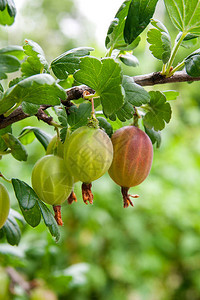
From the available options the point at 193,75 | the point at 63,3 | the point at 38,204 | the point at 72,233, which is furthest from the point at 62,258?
the point at 63,3

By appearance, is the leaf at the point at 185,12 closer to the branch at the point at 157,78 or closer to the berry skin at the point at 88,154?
the branch at the point at 157,78

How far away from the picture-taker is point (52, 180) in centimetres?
49

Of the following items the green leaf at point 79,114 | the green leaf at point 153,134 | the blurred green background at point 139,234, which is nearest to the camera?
the green leaf at point 79,114

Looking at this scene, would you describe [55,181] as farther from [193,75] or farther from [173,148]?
[173,148]

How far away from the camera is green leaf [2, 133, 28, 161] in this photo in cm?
56

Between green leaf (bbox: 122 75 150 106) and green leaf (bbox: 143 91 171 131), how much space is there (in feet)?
0.16

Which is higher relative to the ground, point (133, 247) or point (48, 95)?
point (48, 95)

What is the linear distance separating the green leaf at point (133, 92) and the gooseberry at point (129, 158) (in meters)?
0.06

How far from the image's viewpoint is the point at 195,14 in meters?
0.50

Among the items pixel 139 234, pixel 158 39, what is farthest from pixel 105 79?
pixel 139 234

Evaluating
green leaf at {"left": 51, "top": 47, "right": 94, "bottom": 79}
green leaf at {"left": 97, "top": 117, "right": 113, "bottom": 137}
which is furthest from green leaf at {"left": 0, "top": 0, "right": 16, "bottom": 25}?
green leaf at {"left": 97, "top": 117, "right": 113, "bottom": 137}

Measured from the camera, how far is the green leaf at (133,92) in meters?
0.48

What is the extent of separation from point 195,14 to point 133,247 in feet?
6.13

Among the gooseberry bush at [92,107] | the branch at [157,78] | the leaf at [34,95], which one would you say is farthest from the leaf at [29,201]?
the branch at [157,78]
